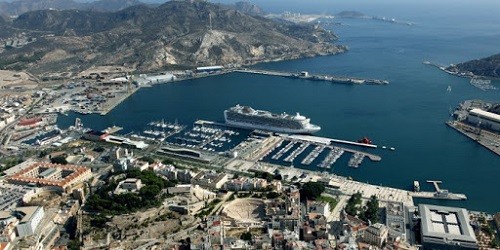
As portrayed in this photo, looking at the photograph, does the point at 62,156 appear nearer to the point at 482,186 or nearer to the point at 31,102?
the point at 31,102

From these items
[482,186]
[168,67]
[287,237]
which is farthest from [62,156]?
[168,67]

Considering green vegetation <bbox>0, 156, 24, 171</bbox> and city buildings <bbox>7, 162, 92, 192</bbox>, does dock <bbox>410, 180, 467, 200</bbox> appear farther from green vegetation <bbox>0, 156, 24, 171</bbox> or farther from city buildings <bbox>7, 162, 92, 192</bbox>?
green vegetation <bbox>0, 156, 24, 171</bbox>

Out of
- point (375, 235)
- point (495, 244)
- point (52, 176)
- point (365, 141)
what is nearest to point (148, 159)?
point (52, 176)

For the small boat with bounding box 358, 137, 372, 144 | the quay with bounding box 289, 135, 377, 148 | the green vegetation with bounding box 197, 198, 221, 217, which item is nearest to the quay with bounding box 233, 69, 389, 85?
the quay with bounding box 289, 135, 377, 148

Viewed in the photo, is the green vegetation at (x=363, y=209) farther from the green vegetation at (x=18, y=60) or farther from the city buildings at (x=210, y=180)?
the green vegetation at (x=18, y=60)

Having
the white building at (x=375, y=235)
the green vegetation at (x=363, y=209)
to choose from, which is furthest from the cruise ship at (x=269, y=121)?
the white building at (x=375, y=235)

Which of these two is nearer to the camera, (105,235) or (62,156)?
(105,235)
